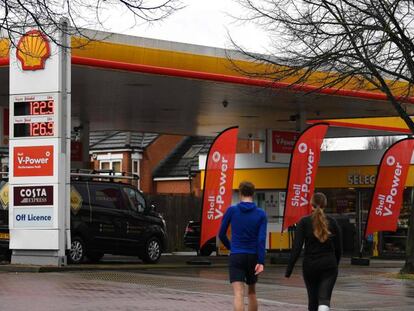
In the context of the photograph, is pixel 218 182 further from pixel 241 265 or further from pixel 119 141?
pixel 119 141

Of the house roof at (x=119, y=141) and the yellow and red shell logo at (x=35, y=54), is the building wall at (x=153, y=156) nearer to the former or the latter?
the house roof at (x=119, y=141)

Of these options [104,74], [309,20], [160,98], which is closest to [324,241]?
[309,20]

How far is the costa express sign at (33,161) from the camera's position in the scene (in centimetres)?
2089

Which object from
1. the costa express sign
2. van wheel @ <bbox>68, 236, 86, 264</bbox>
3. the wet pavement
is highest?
the costa express sign

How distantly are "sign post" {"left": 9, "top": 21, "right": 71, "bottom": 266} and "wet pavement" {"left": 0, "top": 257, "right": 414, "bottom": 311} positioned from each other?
1.26 metres

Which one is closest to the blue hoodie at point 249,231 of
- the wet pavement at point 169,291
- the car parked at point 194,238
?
the wet pavement at point 169,291

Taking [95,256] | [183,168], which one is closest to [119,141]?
[183,168]

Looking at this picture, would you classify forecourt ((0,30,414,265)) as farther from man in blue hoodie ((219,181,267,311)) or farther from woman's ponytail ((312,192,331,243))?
woman's ponytail ((312,192,331,243))

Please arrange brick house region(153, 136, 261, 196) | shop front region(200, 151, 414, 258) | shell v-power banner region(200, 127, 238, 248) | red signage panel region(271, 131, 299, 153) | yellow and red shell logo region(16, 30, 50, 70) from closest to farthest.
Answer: yellow and red shell logo region(16, 30, 50, 70) → shell v-power banner region(200, 127, 238, 248) → red signage panel region(271, 131, 299, 153) → shop front region(200, 151, 414, 258) → brick house region(153, 136, 261, 196)

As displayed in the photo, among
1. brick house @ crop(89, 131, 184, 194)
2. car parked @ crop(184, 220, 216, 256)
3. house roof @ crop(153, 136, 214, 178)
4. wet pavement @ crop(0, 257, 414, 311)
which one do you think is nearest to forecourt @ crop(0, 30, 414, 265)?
wet pavement @ crop(0, 257, 414, 311)

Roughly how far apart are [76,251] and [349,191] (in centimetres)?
1369

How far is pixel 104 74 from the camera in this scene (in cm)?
2273

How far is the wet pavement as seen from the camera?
46.6 feet

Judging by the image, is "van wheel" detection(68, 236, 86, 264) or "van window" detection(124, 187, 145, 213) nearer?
"van wheel" detection(68, 236, 86, 264)
